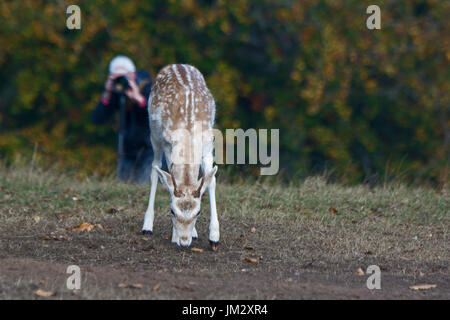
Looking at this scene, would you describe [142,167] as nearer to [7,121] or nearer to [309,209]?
[309,209]

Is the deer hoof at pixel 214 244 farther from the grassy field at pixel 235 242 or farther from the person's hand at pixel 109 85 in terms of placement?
the person's hand at pixel 109 85

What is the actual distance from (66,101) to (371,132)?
281 inches

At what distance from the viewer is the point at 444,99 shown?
1947cm

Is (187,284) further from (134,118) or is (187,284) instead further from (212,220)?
(134,118)

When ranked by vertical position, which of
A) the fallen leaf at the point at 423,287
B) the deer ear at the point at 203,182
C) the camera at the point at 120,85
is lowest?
the fallen leaf at the point at 423,287

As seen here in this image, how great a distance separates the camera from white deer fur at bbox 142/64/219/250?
7816mm

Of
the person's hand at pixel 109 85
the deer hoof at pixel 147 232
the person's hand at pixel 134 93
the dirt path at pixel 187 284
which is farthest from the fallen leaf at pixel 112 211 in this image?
the person's hand at pixel 109 85

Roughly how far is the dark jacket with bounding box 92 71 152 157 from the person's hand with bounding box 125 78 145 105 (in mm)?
203

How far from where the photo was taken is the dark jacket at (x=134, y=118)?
39.9ft

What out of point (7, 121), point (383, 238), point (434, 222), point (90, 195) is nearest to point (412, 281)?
point (383, 238)

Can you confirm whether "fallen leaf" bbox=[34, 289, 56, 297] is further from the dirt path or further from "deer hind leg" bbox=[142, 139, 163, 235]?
"deer hind leg" bbox=[142, 139, 163, 235]

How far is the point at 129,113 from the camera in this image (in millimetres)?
12414

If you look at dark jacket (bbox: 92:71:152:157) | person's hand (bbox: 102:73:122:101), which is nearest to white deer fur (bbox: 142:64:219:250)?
person's hand (bbox: 102:73:122:101)
